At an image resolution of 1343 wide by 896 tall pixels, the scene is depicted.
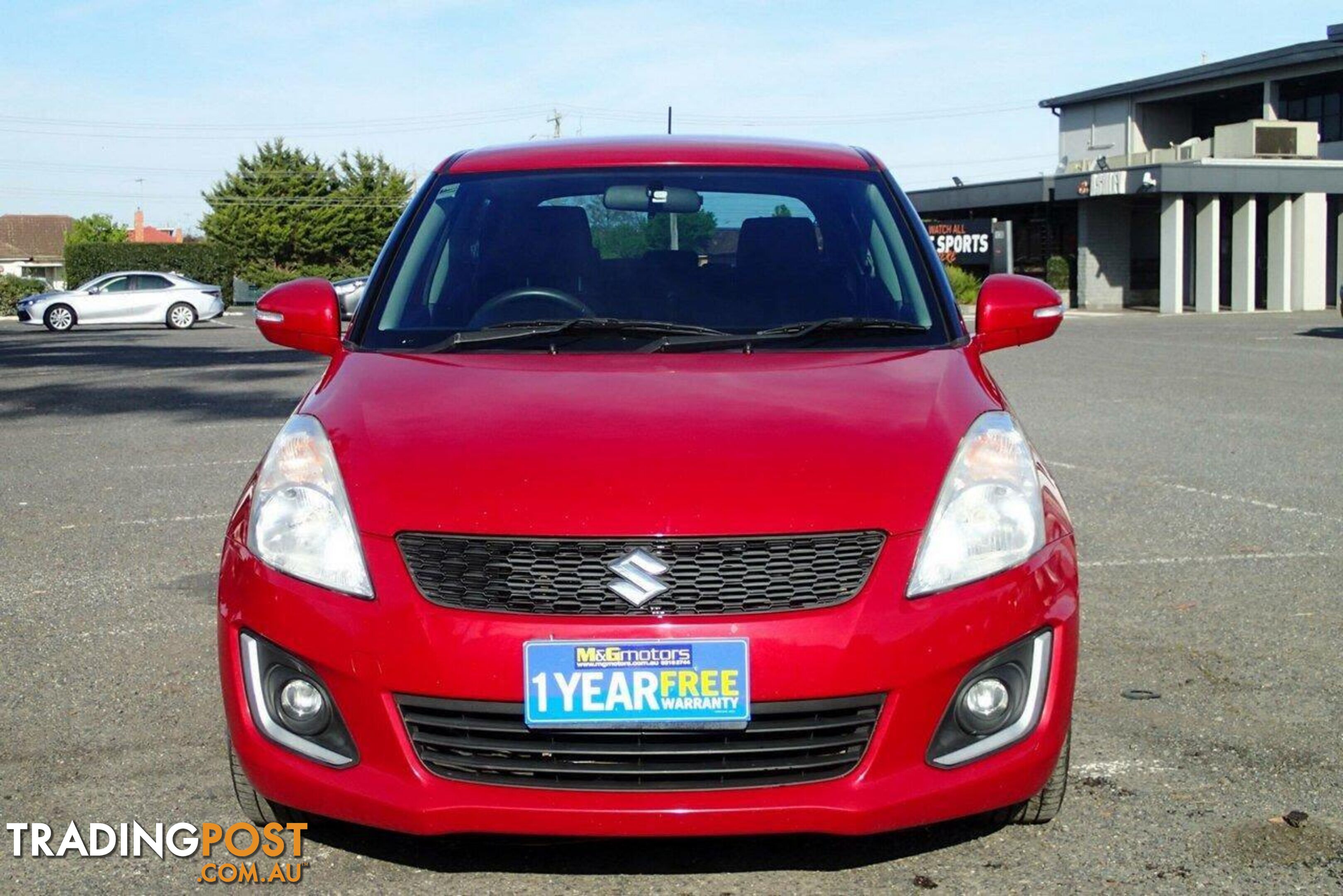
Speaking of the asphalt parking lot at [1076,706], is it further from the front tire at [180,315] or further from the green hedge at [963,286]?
the green hedge at [963,286]

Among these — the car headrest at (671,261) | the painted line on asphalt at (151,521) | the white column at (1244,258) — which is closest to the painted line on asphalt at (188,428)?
the painted line on asphalt at (151,521)

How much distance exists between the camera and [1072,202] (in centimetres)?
4822

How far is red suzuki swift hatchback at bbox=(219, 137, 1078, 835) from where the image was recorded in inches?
107

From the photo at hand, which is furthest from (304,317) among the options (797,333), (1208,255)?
(1208,255)

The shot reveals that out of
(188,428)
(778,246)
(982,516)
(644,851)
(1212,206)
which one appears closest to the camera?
(982,516)

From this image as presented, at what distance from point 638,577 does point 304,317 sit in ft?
5.46

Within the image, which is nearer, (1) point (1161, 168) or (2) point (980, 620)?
(2) point (980, 620)

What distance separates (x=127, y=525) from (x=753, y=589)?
538cm

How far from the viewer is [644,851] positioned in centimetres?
316

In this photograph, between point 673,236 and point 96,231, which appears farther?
point 96,231

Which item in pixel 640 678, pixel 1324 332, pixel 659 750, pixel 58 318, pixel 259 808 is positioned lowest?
pixel 1324 332

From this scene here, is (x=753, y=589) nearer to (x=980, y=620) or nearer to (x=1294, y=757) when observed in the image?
(x=980, y=620)

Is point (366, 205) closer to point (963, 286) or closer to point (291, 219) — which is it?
point (291, 219)

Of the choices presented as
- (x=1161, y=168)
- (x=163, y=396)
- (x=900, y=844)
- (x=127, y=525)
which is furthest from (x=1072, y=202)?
(x=900, y=844)
